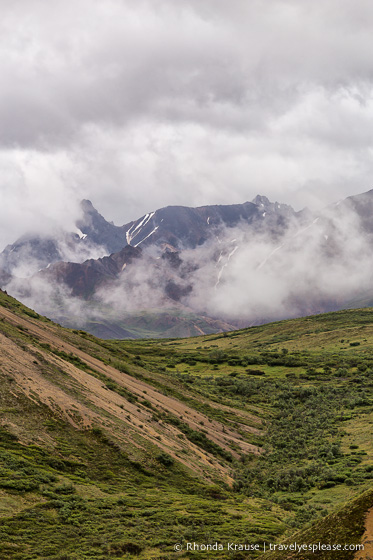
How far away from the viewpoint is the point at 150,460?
126ft

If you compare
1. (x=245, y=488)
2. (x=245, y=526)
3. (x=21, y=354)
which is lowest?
(x=245, y=488)

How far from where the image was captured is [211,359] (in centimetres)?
14200

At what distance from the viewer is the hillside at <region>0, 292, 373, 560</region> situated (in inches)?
923

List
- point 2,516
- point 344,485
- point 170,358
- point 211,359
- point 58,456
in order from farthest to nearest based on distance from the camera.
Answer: point 170,358 < point 211,359 < point 344,485 < point 58,456 < point 2,516

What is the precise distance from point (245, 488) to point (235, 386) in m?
58.9

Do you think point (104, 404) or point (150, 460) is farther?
point (104, 404)

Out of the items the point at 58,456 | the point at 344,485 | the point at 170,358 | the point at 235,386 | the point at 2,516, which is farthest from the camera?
the point at 170,358

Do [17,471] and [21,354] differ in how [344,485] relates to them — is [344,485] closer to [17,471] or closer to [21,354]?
[17,471]

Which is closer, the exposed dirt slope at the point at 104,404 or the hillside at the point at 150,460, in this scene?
the hillside at the point at 150,460

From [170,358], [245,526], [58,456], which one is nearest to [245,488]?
[245,526]

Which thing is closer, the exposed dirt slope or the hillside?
the hillside

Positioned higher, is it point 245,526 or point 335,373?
point 335,373

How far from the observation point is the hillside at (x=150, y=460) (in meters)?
23.5

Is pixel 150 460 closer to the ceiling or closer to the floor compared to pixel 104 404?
closer to the floor
